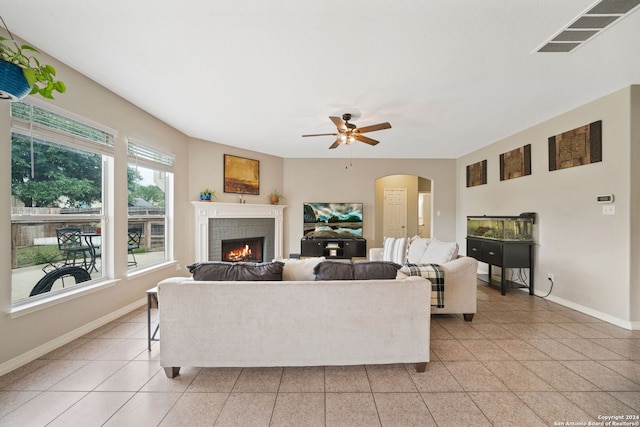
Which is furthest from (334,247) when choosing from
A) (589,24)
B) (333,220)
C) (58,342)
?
(589,24)

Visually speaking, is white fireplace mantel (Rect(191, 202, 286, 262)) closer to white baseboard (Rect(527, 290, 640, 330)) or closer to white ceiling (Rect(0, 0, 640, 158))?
white ceiling (Rect(0, 0, 640, 158))

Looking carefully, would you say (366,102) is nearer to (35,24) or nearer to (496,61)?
(496,61)

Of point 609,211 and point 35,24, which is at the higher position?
point 35,24

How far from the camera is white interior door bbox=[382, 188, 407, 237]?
7691mm

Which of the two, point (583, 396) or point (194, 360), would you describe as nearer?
point (583, 396)

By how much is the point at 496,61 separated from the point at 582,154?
2.07m

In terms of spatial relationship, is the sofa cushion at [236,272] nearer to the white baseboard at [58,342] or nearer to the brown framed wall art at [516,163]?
the white baseboard at [58,342]

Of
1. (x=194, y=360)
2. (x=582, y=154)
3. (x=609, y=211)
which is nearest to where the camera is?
(x=194, y=360)

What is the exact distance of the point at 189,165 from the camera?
Result: 4.52 metres

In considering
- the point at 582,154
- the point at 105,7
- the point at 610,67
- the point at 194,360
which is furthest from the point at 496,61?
the point at 194,360

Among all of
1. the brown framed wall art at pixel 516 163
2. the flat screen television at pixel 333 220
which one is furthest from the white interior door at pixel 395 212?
the brown framed wall art at pixel 516 163

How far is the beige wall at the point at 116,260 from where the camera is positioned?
195 cm

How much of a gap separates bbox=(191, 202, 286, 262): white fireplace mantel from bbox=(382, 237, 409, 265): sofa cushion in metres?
2.58

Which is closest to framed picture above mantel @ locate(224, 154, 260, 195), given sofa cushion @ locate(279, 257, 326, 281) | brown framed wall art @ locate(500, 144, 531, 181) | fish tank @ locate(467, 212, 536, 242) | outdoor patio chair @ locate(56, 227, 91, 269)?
outdoor patio chair @ locate(56, 227, 91, 269)
